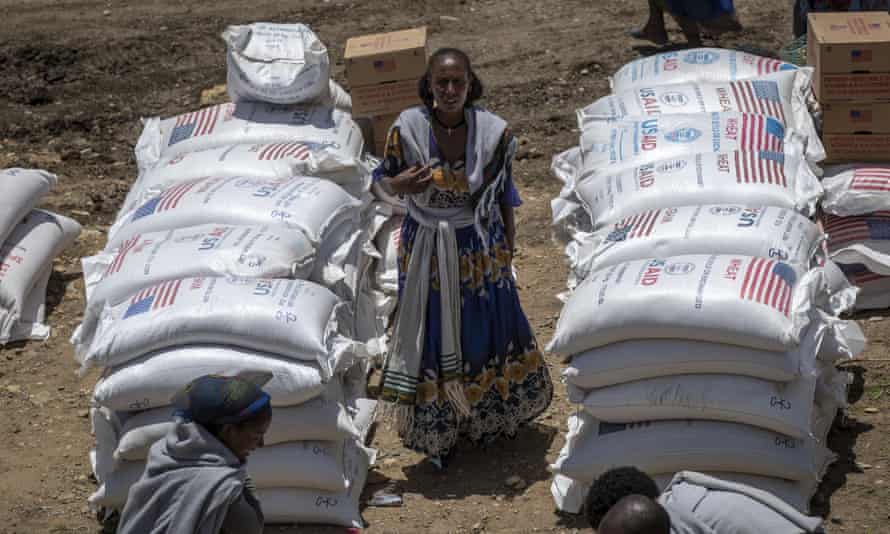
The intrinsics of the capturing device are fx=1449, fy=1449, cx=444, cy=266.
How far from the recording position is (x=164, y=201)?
6145 mm

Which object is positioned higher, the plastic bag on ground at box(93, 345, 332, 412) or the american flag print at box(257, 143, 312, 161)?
the american flag print at box(257, 143, 312, 161)

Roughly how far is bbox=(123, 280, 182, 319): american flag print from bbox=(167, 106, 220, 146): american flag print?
1.65 meters

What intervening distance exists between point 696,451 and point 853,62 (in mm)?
2415

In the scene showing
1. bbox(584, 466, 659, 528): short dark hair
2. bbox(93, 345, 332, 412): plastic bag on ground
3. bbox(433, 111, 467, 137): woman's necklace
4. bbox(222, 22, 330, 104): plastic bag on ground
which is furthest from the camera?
bbox(222, 22, 330, 104): plastic bag on ground

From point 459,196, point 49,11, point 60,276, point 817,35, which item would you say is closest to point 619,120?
point 817,35

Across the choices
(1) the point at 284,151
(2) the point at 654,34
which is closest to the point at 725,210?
(1) the point at 284,151

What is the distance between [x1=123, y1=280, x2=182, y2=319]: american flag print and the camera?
17.3ft

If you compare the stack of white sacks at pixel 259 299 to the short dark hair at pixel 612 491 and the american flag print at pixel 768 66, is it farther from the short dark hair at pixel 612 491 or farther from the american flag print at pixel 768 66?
the short dark hair at pixel 612 491

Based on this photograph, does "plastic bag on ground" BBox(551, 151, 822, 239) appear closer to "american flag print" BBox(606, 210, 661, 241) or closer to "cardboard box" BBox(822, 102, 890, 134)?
"american flag print" BBox(606, 210, 661, 241)

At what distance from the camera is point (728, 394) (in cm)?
488

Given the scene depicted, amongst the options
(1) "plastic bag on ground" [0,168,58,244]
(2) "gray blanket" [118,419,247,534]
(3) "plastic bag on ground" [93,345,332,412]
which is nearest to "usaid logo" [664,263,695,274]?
(3) "plastic bag on ground" [93,345,332,412]

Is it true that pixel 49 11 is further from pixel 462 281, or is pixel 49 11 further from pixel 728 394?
pixel 728 394

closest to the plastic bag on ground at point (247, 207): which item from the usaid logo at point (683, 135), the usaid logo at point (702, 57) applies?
the usaid logo at point (683, 135)

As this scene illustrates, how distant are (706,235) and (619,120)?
126cm
